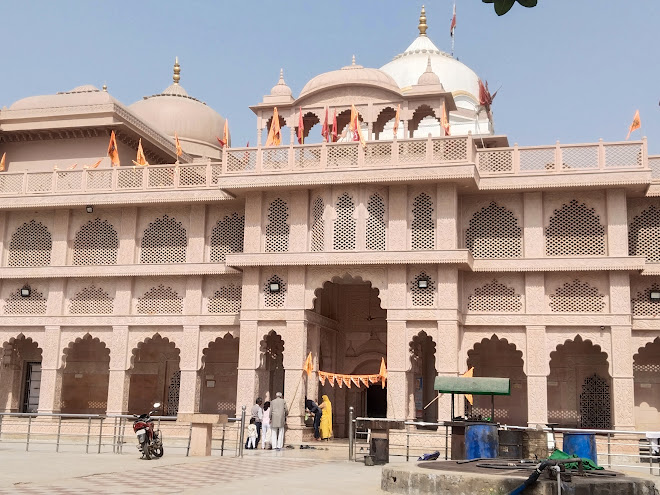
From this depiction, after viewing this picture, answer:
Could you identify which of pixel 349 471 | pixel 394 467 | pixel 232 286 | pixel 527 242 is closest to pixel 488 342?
pixel 527 242

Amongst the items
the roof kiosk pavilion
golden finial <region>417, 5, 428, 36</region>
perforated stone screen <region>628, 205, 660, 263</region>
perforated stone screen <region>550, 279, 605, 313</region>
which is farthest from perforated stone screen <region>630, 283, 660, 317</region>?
golden finial <region>417, 5, 428, 36</region>

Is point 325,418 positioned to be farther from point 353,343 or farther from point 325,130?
point 325,130

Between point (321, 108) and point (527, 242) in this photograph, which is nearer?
point (527, 242)

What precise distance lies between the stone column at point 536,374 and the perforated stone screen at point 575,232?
2.11 metres

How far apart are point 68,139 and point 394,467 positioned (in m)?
20.5

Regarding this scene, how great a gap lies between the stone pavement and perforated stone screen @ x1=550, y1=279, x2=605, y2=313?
7.55 meters

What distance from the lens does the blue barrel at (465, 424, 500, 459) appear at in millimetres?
13445

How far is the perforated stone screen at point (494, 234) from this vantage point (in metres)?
21.6

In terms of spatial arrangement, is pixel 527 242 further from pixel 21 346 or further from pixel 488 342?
pixel 21 346

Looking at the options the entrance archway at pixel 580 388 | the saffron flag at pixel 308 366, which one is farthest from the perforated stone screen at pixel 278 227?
the entrance archway at pixel 580 388

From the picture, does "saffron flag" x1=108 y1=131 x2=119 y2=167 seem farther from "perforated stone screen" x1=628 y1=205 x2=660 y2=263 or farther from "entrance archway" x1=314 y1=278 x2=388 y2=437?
"perforated stone screen" x1=628 y1=205 x2=660 y2=263

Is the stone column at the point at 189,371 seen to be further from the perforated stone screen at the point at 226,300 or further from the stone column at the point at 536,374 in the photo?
the stone column at the point at 536,374

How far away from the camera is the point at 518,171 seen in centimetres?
2133

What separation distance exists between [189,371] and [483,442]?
38.2ft
